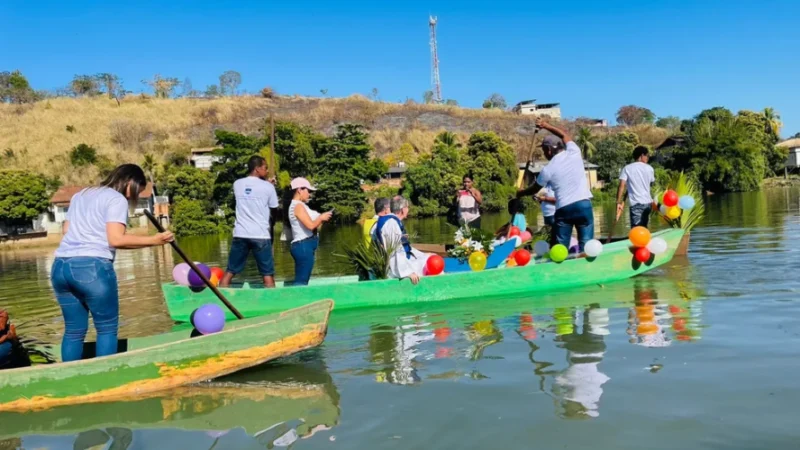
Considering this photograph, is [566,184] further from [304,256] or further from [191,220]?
[191,220]

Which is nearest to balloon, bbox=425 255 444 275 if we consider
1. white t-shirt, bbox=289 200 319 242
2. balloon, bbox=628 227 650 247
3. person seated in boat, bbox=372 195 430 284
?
person seated in boat, bbox=372 195 430 284

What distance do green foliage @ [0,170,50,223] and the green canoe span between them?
38.0 meters

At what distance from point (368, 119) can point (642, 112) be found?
49818mm

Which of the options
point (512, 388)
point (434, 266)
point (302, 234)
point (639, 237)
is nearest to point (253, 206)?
point (302, 234)

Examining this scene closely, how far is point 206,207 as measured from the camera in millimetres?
41438

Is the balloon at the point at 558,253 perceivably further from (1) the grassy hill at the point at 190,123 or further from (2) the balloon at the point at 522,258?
(1) the grassy hill at the point at 190,123

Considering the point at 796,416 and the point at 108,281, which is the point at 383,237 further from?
the point at 796,416

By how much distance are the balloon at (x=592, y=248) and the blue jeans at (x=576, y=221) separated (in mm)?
196

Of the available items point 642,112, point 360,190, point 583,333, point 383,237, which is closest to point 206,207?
point 360,190

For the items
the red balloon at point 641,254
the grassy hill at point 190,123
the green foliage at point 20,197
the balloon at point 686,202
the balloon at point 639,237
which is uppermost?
the grassy hill at point 190,123

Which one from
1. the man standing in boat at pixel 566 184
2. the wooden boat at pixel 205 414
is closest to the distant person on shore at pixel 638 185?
the man standing in boat at pixel 566 184

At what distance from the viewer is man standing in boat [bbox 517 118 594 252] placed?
24.6 feet

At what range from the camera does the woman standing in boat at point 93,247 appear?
4.43 m

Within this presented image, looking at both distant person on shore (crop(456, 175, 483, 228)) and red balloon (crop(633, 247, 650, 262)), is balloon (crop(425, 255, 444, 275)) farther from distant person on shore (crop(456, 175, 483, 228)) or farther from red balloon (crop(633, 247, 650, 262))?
distant person on shore (crop(456, 175, 483, 228))
